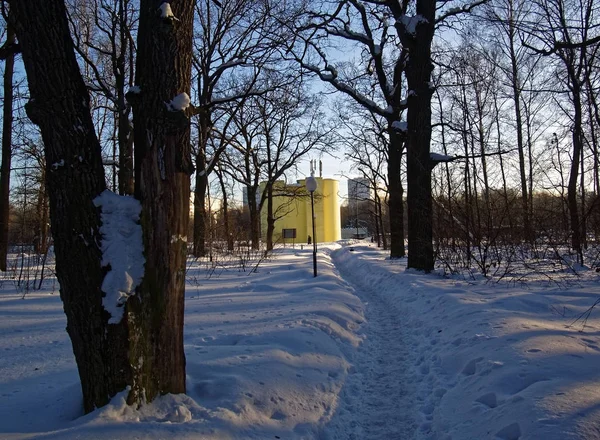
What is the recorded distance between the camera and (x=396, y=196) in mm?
16188

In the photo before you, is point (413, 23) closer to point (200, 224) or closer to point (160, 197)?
point (200, 224)

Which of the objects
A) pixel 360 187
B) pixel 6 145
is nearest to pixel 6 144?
pixel 6 145

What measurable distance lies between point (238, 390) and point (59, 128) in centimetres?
243

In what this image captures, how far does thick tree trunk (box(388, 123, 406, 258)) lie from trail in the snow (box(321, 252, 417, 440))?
394 inches

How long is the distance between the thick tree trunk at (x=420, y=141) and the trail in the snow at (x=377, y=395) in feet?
15.6

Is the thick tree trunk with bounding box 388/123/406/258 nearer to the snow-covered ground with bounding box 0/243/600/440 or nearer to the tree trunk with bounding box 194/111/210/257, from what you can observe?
the tree trunk with bounding box 194/111/210/257

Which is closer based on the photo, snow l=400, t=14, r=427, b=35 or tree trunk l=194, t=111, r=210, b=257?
snow l=400, t=14, r=427, b=35

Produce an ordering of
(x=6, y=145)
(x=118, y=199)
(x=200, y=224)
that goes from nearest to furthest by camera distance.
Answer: (x=118, y=199), (x=6, y=145), (x=200, y=224)

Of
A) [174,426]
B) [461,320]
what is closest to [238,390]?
[174,426]

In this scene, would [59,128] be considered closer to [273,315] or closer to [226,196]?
[273,315]

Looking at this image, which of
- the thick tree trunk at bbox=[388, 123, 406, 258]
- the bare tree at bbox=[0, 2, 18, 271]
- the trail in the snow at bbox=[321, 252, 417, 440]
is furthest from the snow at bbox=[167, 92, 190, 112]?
the bare tree at bbox=[0, 2, 18, 271]

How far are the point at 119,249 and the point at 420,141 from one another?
374 inches

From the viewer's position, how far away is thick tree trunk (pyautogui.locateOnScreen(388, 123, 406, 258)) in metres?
16.3

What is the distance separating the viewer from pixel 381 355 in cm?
542
